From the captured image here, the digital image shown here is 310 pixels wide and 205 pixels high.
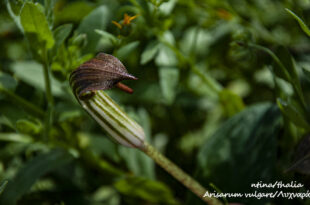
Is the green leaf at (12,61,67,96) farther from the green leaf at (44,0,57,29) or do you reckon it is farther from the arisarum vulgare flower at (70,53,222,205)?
the arisarum vulgare flower at (70,53,222,205)

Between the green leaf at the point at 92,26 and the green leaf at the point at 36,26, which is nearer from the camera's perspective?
the green leaf at the point at 36,26

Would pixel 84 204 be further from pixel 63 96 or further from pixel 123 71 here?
pixel 123 71

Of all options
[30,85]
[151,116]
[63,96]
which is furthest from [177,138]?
[30,85]

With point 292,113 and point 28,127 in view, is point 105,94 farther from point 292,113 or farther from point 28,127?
point 292,113

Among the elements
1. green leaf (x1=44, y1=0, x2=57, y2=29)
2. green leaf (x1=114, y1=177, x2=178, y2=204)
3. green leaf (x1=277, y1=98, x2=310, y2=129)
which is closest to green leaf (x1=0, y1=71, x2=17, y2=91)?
green leaf (x1=44, y1=0, x2=57, y2=29)

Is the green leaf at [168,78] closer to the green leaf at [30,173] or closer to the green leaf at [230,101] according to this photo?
the green leaf at [230,101]

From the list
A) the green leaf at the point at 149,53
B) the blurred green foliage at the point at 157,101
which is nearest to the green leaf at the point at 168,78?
the blurred green foliage at the point at 157,101

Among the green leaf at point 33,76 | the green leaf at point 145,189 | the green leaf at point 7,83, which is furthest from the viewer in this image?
the green leaf at point 33,76

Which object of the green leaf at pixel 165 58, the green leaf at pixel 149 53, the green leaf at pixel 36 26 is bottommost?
the green leaf at pixel 165 58
